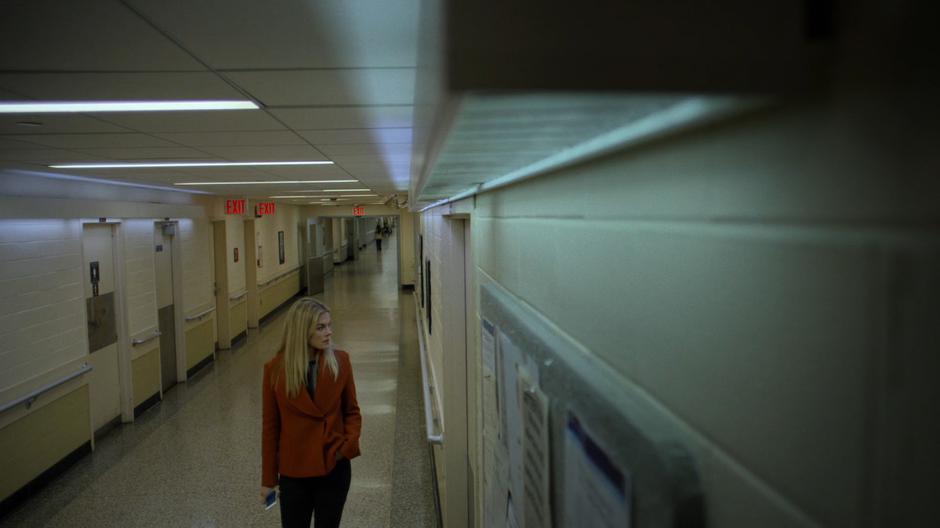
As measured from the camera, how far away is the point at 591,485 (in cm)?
78

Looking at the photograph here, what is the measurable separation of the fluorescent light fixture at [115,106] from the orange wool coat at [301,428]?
1.35 metres

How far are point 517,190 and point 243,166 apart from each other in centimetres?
390

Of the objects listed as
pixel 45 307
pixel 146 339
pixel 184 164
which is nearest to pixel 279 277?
pixel 146 339

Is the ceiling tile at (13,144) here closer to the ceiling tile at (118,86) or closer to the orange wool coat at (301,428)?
the ceiling tile at (118,86)

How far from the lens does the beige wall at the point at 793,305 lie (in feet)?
1.14

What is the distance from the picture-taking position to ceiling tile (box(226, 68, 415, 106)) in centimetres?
191

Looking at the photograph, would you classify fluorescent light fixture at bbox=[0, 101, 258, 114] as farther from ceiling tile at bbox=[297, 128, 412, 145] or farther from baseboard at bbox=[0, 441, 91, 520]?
baseboard at bbox=[0, 441, 91, 520]

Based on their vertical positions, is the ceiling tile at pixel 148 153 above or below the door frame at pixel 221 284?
above

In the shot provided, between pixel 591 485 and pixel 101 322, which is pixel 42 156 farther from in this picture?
pixel 591 485

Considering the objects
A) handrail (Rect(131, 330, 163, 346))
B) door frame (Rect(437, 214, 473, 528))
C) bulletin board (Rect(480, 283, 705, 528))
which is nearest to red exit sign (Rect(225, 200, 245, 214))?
handrail (Rect(131, 330, 163, 346))

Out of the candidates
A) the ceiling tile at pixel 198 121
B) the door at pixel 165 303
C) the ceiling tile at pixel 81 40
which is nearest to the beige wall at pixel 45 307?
the door at pixel 165 303

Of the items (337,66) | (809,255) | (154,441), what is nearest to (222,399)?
(154,441)

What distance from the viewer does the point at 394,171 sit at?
571 cm

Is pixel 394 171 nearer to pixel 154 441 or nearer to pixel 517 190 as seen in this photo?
pixel 154 441
